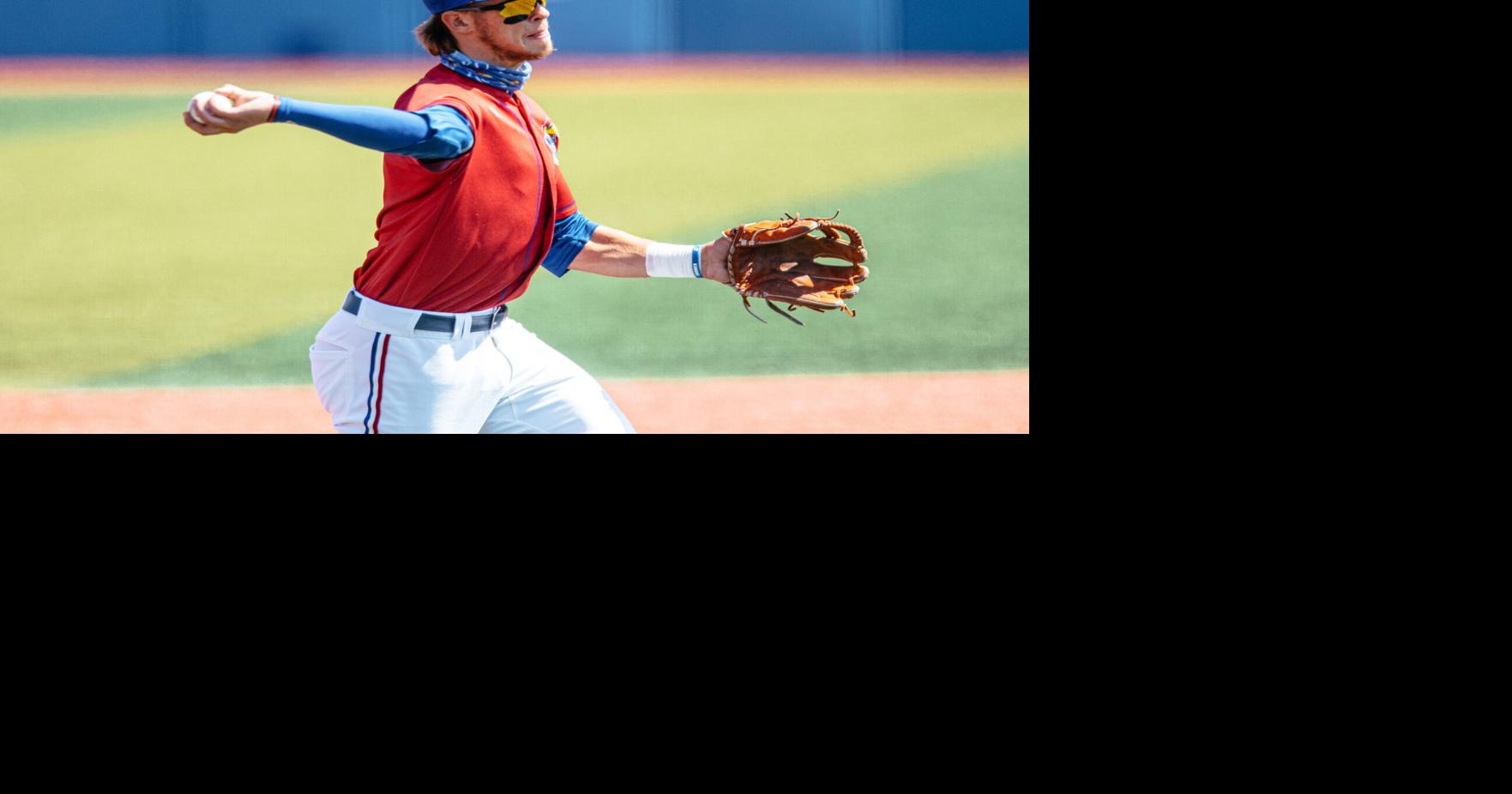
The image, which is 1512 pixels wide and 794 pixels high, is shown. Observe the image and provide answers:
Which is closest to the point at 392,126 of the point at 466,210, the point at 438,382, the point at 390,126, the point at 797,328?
the point at 390,126

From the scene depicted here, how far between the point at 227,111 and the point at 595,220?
779 centimetres

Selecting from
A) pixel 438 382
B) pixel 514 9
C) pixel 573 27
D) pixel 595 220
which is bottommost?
pixel 595 220

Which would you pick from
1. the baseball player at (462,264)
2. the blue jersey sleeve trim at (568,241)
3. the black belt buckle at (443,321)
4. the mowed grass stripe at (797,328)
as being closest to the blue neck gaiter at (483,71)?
the baseball player at (462,264)

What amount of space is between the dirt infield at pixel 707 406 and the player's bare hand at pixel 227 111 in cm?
338

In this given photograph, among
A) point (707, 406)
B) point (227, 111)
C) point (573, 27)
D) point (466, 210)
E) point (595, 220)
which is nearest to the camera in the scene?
point (227, 111)

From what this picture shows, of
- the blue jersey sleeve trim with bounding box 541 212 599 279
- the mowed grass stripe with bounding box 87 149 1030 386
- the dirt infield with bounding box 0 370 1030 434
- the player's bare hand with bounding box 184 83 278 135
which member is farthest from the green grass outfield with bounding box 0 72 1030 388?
the player's bare hand with bounding box 184 83 278 135

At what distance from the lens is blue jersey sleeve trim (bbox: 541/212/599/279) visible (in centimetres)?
300

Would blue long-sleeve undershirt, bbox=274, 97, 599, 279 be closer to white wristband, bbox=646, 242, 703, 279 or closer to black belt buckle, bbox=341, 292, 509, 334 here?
black belt buckle, bbox=341, 292, 509, 334

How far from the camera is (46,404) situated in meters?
5.89

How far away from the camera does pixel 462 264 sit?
2.72m

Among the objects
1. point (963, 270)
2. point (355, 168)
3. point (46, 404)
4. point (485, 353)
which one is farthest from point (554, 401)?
point (355, 168)

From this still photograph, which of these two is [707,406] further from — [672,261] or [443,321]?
[443,321]

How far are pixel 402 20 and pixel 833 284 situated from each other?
34.9 ft

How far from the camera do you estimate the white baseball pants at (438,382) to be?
2738 mm
